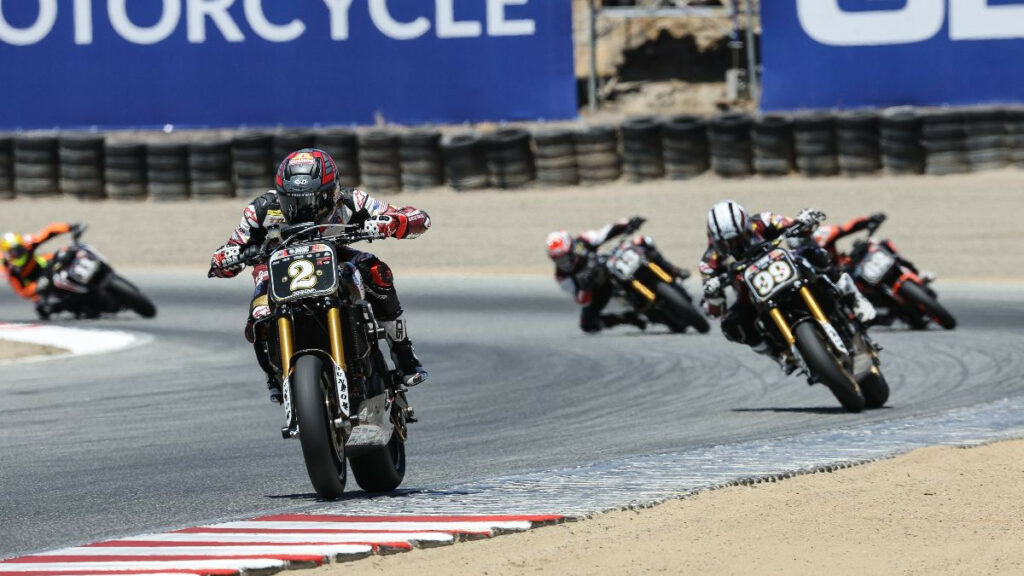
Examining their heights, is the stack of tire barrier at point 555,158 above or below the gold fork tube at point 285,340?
below

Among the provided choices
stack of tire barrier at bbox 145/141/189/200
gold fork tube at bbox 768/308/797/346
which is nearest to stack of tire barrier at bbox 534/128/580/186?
stack of tire barrier at bbox 145/141/189/200

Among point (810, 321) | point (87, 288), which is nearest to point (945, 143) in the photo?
point (87, 288)

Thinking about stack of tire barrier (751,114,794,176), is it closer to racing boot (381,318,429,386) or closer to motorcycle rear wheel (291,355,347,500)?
racing boot (381,318,429,386)

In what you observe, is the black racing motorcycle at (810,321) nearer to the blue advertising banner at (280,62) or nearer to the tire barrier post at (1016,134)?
the tire barrier post at (1016,134)

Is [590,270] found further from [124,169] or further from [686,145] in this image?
[124,169]

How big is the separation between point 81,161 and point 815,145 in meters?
10.1

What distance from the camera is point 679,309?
1570cm

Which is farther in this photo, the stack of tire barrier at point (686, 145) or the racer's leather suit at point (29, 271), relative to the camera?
the stack of tire barrier at point (686, 145)

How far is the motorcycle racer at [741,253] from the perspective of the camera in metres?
10.9

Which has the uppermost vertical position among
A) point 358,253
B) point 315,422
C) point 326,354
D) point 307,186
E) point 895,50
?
point 307,186

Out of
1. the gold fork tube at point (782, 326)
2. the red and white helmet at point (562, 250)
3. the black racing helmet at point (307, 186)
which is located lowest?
the red and white helmet at point (562, 250)

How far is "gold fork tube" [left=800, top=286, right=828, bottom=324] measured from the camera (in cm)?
1055

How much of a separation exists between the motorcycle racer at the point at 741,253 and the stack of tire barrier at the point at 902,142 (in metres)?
11.6

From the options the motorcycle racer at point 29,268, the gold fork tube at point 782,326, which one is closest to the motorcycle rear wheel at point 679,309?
the gold fork tube at point 782,326
